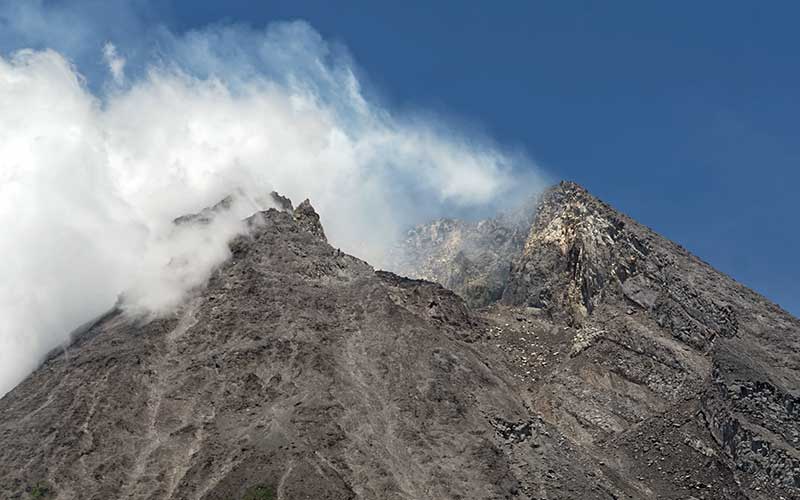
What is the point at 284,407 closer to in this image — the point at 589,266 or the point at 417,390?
the point at 417,390

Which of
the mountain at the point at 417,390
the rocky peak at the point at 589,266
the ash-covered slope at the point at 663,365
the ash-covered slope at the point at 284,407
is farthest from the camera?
the rocky peak at the point at 589,266

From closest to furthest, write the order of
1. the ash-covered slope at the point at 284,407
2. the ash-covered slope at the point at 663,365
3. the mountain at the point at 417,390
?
the ash-covered slope at the point at 284,407
the mountain at the point at 417,390
the ash-covered slope at the point at 663,365

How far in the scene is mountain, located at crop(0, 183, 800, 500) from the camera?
127 metres

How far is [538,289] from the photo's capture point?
652 feet

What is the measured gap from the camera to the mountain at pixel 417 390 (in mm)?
126688

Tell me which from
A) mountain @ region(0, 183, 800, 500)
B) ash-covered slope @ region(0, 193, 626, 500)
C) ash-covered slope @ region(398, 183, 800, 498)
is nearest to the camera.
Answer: ash-covered slope @ region(0, 193, 626, 500)

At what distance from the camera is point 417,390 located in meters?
148

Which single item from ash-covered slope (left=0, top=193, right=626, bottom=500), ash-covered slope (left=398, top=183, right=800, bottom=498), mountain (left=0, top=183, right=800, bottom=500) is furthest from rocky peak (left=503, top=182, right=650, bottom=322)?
ash-covered slope (left=0, top=193, right=626, bottom=500)

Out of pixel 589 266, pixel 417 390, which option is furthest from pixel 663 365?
pixel 417 390

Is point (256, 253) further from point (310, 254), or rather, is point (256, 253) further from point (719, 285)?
point (719, 285)

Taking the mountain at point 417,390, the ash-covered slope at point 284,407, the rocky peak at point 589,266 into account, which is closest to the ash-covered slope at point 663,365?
the rocky peak at point 589,266

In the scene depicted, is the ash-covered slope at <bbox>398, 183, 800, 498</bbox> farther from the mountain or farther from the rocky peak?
the mountain

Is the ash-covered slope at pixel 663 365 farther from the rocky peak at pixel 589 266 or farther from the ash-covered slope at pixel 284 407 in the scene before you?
the ash-covered slope at pixel 284 407

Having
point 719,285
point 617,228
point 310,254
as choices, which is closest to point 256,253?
point 310,254
